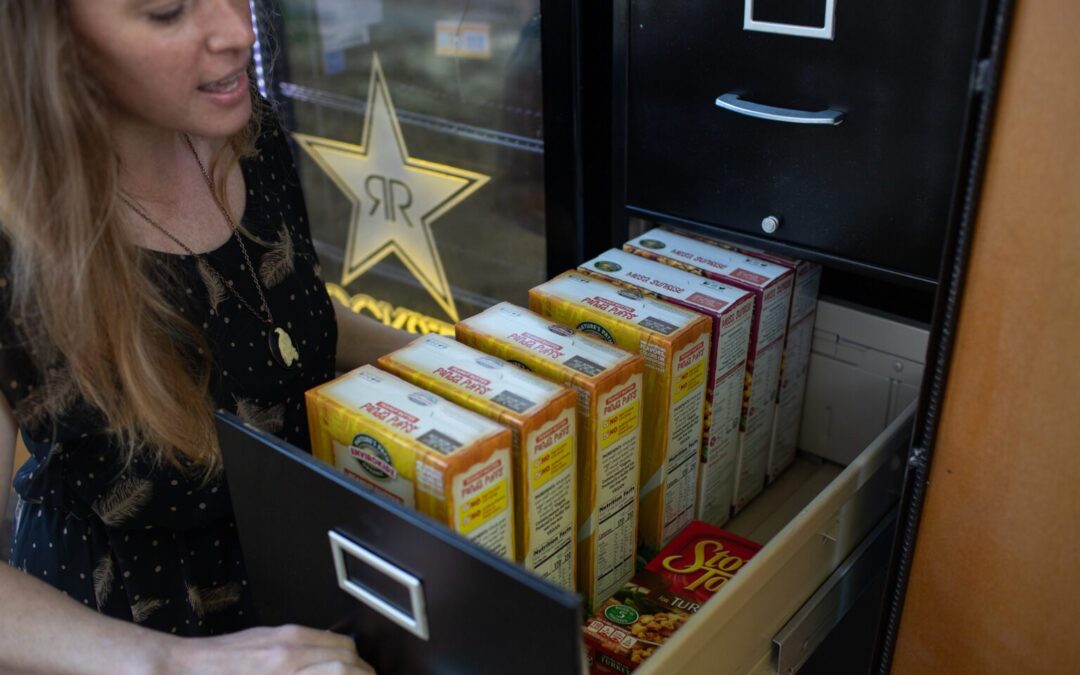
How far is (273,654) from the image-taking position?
0.84m

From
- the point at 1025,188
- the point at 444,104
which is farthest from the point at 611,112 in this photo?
the point at 1025,188

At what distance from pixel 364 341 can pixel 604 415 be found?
1.57 feet

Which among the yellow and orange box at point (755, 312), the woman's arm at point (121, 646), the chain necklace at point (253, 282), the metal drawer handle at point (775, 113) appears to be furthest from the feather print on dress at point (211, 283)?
the metal drawer handle at point (775, 113)

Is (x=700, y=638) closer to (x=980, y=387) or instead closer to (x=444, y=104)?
(x=980, y=387)

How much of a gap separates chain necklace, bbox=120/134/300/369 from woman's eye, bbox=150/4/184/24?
241 mm

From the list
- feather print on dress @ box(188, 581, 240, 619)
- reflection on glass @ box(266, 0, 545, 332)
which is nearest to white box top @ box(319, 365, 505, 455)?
feather print on dress @ box(188, 581, 240, 619)

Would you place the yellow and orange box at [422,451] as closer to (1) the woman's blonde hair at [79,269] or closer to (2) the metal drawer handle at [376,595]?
(2) the metal drawer handle at [376,595]

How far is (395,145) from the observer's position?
186 centimetres

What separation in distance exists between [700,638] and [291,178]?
2.45 feet

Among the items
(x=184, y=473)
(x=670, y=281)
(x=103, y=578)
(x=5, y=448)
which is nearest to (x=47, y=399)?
(x=5, y=448)

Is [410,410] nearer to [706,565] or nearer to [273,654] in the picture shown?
[273,654]

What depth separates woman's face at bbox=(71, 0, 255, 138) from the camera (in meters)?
0.87

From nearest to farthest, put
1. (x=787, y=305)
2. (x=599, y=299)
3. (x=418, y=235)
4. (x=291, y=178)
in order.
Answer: (x=599, y=299) → (x=787, y=305) → (x=291, y=178) → (x=418, y=235)

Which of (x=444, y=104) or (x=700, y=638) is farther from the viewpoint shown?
(x=444, y=104)
